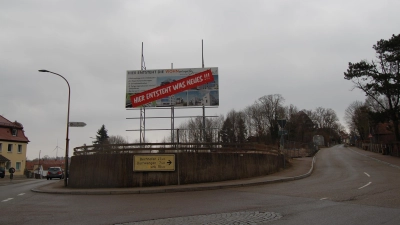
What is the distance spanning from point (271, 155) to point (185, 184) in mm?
7800

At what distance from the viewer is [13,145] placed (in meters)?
55.8

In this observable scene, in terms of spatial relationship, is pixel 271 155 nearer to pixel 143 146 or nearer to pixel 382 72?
pixel 143 146

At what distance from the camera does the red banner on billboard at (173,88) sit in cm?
2547

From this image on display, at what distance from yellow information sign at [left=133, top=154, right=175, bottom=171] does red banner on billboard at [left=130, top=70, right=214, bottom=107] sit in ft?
26.1

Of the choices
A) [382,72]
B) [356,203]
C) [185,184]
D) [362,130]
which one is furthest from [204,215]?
[362,130]

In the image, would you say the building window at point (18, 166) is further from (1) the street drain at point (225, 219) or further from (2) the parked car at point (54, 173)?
(1) the street drain at point (225, 219)

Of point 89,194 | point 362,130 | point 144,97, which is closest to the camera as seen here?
point 89,194

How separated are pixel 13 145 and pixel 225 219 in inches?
2263

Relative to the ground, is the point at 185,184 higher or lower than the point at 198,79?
lower

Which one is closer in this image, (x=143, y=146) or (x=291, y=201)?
(x=291, y=201)

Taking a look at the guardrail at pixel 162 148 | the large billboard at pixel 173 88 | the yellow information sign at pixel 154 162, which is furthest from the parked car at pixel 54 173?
the yellow information sign at pixel 154 162

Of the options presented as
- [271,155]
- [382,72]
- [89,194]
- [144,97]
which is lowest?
[89,194]

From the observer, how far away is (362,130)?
99.2 meters

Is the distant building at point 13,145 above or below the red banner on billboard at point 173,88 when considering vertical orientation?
below
